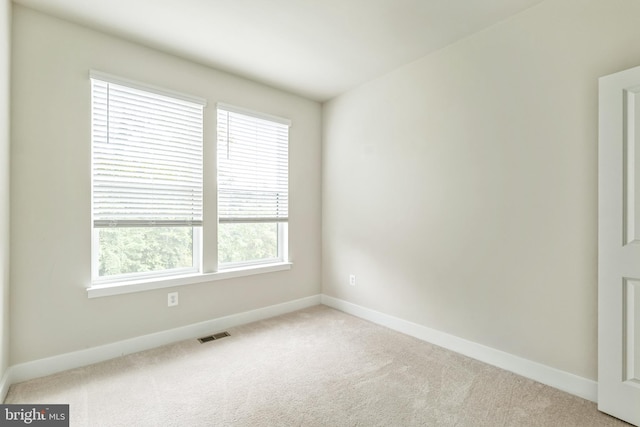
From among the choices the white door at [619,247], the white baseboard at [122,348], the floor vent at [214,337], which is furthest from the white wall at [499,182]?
the floor vent at [214,337]

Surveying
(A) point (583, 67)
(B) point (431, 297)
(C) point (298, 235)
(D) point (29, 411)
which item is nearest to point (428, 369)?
(B) point (431, 297)

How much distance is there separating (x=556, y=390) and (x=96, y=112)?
13.1 feet

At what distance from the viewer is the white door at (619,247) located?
69.5 inches

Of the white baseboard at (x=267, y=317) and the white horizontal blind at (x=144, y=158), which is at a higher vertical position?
the white horizontal blind at (x=144, y=158)

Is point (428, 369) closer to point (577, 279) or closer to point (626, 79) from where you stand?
point (577, 279)

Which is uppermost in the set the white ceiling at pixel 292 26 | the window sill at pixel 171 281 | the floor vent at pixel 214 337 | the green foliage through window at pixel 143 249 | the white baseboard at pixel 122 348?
the white ceiling at pixel 292 26

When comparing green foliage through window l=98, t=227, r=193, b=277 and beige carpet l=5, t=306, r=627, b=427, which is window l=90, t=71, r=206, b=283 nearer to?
green foliage through window l=98, t=227, r=193, b=277

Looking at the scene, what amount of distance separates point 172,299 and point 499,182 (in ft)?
9.86

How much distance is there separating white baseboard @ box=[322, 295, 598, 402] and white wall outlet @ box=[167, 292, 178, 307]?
6.44ft

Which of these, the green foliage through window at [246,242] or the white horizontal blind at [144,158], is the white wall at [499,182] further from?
the white horizontal blind at [144,158]

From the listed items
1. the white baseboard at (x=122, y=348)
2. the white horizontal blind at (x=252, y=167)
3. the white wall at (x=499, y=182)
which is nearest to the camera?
the white wall at (x=499, y=182)

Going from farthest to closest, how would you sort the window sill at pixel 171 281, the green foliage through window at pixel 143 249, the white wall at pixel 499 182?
the green foliage through window at pixel 143 249, the window sill at pixel 171 281, the white wall at pixel 499 182

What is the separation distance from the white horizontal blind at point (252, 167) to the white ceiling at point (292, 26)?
572mm

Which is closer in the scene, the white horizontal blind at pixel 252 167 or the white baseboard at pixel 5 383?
the white baseboard at pixel 5 383
